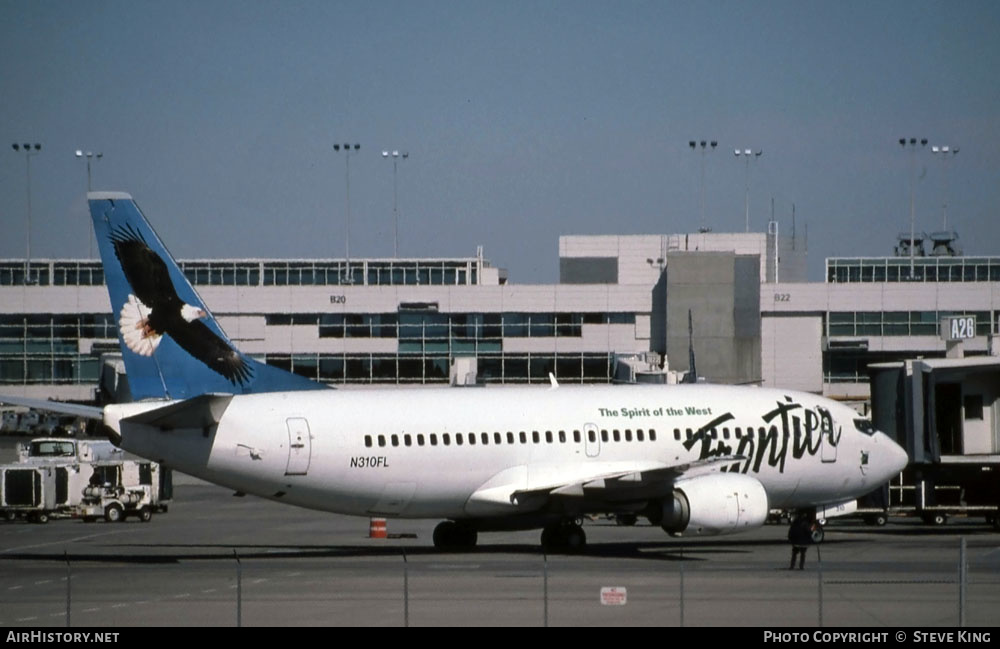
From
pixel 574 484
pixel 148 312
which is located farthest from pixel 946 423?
pixel 148 312

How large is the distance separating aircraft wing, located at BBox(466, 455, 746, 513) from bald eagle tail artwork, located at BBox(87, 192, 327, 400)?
8.28 m

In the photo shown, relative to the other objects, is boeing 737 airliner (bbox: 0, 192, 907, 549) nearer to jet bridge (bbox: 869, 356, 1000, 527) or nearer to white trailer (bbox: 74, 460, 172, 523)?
jet bridge (bbox: 869, 356, 1000, 527)

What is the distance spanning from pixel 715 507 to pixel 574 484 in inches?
162

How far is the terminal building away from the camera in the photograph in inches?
4887

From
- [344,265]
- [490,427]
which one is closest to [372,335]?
[344,265]

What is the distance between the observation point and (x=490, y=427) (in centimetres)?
4481

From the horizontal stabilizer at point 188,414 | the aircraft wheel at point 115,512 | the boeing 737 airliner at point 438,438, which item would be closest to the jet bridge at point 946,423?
the boeing 737 airliner at point 438,438

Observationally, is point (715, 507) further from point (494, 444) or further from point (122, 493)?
point (122, 493)

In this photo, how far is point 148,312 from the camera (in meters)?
42.5

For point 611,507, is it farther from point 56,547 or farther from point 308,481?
point 56,547

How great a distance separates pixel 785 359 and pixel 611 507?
83125 mm

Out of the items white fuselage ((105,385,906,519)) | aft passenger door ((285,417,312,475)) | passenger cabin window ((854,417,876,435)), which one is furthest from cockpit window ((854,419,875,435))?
aft passenger door ((285,417,312,475))

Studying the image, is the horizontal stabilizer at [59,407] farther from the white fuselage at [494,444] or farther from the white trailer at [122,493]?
the white trailer at [122,493]

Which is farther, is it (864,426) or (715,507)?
(864,426)
